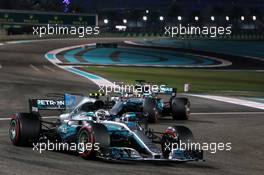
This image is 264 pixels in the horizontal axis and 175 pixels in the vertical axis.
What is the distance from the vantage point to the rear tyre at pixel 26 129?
15320 mm

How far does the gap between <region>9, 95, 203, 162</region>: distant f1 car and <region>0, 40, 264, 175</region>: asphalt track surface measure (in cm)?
21

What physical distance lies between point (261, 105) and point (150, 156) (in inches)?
669

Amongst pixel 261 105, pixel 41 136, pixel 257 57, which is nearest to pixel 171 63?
pixel 257 57

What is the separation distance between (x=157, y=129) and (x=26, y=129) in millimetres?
5692

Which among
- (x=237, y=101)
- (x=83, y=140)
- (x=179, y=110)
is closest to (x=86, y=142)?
A: (x=83, y=140)

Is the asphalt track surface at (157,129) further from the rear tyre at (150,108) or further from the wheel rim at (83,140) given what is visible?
the rear tyre at (150,108)

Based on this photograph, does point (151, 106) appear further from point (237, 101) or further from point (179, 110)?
point (237, 101)

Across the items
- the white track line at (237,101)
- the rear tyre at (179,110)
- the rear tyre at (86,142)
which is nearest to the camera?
the rear tyre at (86,142)

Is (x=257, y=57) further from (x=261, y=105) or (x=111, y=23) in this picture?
(x=111, y=23)

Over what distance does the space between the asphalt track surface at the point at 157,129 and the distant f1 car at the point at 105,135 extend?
0.21m

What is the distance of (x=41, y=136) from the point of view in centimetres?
1559

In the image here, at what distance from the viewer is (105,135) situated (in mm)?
13586

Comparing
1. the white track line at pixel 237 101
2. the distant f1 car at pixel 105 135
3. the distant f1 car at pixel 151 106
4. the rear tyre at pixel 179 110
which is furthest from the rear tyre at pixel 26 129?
the white track line at pixel 237 101

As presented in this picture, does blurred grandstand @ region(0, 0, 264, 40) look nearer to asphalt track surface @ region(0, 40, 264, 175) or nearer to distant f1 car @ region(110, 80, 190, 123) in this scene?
asphalt track surface @ region(0, 40, 264, 175)
